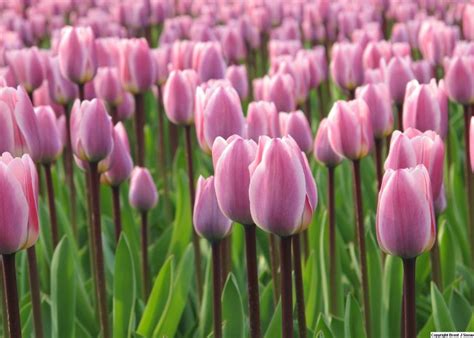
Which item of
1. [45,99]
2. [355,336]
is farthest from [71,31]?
[355,336]

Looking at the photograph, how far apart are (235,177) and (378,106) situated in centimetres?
101

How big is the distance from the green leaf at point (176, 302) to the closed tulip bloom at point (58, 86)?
1073 millimetres

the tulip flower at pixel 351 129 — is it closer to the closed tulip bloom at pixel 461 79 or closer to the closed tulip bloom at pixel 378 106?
the closed tulip bloom at pixel 378 106

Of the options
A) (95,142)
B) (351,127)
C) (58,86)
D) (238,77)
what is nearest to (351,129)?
(351,127)

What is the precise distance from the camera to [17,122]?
208cm

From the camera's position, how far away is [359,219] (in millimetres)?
2289

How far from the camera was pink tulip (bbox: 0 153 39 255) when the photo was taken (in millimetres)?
1455

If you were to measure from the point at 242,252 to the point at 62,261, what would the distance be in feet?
2.54

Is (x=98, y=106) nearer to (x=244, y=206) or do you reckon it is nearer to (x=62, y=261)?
Result: (x=62, y=261)

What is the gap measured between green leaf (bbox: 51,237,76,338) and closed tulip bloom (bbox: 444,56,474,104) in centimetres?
134

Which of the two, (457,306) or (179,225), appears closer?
(457,306)

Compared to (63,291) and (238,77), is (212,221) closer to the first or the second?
(63,291)

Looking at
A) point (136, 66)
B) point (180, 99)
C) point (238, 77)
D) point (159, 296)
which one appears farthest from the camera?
point (238, 77)

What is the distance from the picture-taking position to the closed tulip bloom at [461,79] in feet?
9.02
